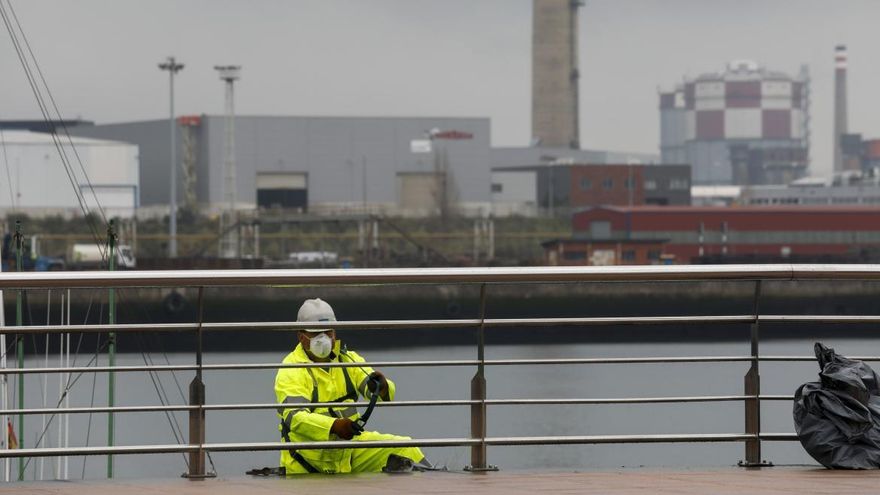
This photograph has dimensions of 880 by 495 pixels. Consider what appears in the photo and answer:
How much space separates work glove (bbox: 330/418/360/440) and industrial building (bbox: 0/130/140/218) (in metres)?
76.2

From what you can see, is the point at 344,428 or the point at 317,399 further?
the point at 317,399

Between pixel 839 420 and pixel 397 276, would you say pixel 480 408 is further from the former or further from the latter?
pixel 839 420

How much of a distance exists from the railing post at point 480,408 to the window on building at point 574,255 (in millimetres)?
71728

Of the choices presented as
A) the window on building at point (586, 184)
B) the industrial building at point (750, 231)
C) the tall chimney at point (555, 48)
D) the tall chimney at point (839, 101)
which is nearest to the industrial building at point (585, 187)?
the window on building at point (586, 184)

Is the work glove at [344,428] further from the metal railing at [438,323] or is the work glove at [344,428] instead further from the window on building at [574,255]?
the window on building at [574,255]

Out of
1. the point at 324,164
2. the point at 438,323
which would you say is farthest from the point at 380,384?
the point at 324,164

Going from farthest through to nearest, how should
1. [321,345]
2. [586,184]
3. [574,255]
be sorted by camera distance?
[586,184], [574,255], [321,345]

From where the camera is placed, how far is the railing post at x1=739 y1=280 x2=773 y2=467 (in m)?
6.55

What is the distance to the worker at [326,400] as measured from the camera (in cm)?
663

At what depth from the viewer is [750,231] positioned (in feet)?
273

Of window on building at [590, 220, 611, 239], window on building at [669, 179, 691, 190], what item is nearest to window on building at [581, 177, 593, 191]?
window on building at [669, 179, 691, 190]

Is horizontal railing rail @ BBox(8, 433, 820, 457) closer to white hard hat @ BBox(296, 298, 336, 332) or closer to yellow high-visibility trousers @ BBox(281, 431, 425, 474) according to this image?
yellow high-visibility trousers @ BBox(281, 431, 425, 474)

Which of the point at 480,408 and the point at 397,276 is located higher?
the point at 397,276

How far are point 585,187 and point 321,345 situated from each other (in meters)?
97.6
